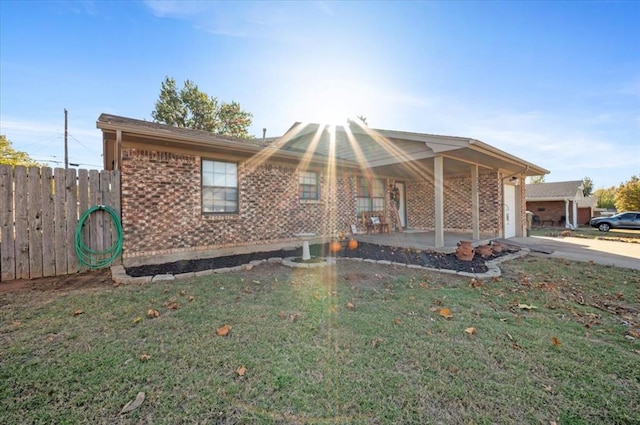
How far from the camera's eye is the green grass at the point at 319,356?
1874 mm

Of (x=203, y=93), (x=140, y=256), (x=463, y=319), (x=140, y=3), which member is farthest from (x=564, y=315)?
(x=203, y=93)

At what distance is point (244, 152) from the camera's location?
23.8 feet

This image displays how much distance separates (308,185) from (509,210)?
8.59m

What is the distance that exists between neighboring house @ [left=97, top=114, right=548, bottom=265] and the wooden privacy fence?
0.44m

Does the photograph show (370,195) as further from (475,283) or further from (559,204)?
(559,204)

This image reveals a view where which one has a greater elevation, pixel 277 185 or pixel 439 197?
pixel 277 185

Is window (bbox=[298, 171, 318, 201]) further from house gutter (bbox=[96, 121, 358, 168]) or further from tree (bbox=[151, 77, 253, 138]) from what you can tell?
tree (bbox=[151, 77, 253, 138])

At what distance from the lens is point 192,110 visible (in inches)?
977

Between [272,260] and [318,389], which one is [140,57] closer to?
[272,260]

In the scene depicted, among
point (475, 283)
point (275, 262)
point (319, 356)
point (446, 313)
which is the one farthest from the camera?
point (275, 262)

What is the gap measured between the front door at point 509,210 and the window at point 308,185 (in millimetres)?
7653

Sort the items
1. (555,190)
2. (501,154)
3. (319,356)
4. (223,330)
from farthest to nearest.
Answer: (555,190), (501,154), (223,330), (319,356)

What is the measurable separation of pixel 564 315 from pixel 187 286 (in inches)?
222

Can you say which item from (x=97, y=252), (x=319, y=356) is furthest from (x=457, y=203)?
(x=97, y=252)
